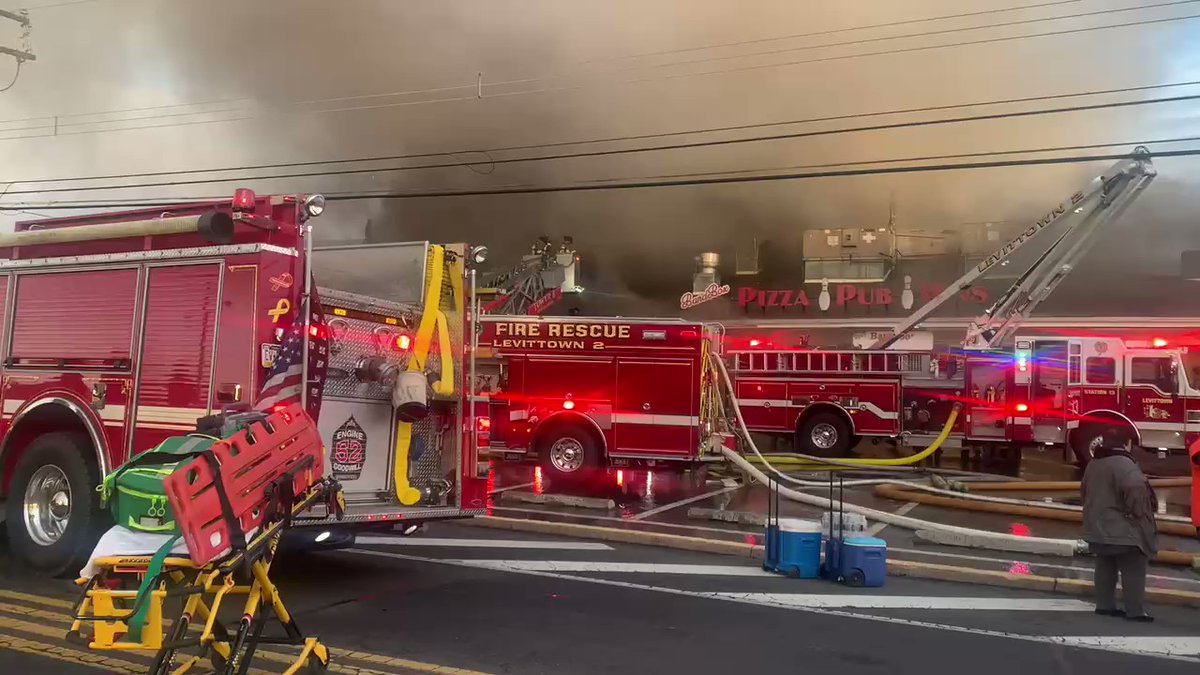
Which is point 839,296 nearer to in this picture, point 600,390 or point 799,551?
point 600,390

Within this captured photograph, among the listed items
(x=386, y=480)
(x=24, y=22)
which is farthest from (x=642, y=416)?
(x=24, y=22)

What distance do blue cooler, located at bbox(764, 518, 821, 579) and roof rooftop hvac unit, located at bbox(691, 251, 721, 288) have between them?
20.2m

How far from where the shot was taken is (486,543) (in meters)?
7.98

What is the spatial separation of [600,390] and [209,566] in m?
9.50

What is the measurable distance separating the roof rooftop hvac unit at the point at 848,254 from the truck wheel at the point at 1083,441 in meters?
11.9

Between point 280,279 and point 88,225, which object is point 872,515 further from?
point 88,225

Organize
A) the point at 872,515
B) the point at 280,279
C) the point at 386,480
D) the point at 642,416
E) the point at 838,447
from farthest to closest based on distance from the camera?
the point at 838,447 < the point at 642,416 < the point at 872,515 < the point at 386,480 < the point at 280,279

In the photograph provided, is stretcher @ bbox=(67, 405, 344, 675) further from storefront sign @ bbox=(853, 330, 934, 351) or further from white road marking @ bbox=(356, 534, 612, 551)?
storefront sign @ bbox=(853, 330, 934, 351)

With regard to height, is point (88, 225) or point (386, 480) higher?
point (88, 225)

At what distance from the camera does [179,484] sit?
3.01 meters

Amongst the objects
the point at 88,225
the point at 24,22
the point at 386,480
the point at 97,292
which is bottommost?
the point at 386,480

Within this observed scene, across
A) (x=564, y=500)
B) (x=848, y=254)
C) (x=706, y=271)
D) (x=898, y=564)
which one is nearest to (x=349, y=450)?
(x=564, y=500)

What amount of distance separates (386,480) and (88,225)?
305 centimetres

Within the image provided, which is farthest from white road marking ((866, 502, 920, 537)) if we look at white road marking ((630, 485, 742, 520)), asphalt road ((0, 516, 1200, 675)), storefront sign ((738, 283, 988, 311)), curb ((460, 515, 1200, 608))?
storefront sign ((738, 283, 988, 311))
